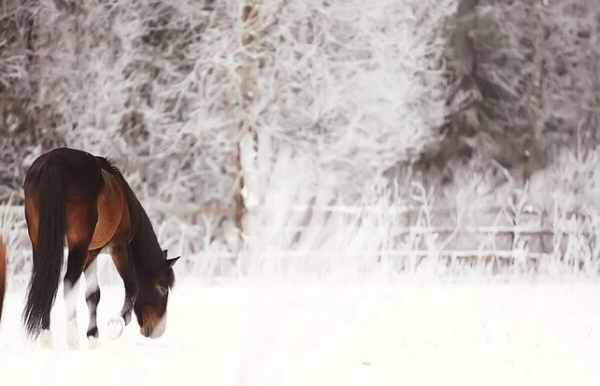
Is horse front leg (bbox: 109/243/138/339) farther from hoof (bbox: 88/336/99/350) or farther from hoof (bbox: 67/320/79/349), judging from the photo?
hoof (bbox: 67/320/79/349)

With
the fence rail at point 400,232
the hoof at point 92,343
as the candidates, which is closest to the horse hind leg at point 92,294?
the hoof at point 92,343

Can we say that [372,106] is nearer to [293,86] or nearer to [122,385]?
[293,86]

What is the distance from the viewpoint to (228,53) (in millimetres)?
15094

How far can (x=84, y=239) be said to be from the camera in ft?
20.5

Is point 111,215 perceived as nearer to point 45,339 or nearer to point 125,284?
point 125,284

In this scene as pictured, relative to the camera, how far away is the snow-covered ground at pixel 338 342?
5.47 metres

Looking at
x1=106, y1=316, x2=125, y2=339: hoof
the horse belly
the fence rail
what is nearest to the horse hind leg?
x1=106, y1=316, x2=125, y2=339: hoof

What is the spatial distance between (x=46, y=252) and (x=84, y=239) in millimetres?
389

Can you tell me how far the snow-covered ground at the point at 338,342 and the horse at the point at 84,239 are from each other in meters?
0.27

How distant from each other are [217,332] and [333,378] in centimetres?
227

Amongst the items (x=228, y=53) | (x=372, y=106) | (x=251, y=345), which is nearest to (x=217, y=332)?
(x=251, y=345)

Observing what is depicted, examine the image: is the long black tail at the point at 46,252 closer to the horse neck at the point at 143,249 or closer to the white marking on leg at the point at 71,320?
the white marking on leg at the point at 71,320

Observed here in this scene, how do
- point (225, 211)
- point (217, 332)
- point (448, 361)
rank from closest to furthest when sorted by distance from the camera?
point (448, 361) → point (217, 332) → point (225, 211)

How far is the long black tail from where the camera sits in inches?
226
